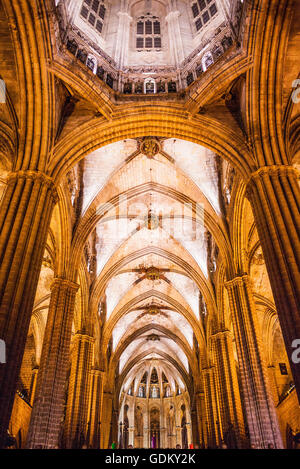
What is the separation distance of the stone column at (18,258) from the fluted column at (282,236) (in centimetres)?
629

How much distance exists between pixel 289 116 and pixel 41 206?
8746 mm

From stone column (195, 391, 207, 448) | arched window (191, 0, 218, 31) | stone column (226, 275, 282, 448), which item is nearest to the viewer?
stone column (226, 275, 282, 448)

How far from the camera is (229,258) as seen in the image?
15.3 m

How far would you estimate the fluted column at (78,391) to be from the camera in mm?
15065

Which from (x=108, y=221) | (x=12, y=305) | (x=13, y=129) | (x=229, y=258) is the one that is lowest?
(x=12, y=305)

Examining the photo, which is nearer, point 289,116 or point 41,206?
point 41,206

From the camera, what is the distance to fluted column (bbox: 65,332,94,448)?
49.4 ft

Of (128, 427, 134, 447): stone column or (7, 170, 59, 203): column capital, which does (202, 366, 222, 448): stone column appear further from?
A: (128, 427, 134, 447): stone column

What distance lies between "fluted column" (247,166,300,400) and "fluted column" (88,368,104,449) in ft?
46.3

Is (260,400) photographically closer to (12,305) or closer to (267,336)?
(12,305)

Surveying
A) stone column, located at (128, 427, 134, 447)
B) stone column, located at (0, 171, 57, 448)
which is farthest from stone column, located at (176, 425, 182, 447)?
stone column, located at (0, 171, 57, 448)

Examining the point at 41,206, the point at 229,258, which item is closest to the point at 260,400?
the point at 229,258

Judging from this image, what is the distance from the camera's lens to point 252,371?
12.0 m

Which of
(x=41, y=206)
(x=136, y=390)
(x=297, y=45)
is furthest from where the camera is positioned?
(x=136, y=390)
